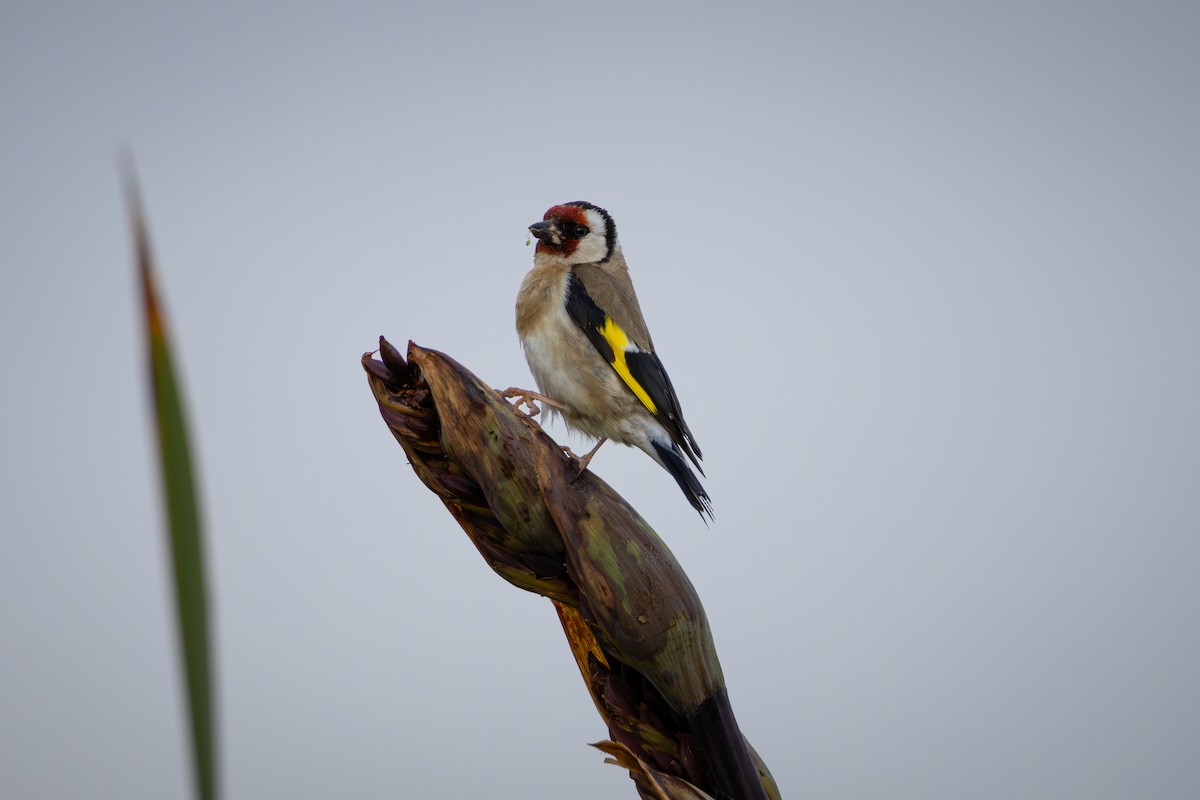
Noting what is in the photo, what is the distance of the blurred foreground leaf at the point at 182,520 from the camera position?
0.98 ft

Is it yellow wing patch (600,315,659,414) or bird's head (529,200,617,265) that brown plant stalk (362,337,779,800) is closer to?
yellow wing patch (600,315,659,414)

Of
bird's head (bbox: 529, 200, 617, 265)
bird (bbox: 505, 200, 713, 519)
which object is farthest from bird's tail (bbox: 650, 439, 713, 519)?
bird's head (bbox: 529, 200, 617, 265)

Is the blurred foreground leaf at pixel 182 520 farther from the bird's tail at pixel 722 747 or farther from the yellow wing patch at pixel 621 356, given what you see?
the yellow wing patch at pixel 621 356

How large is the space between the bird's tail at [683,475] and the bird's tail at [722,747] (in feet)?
3.17

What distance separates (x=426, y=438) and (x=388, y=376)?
0.12 metres

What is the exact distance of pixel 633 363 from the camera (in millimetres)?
2639

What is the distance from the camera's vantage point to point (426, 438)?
5.02 feet

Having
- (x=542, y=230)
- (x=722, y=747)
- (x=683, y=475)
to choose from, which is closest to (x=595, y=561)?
(x=722, y=747)

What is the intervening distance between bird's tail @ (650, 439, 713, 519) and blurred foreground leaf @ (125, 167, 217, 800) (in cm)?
217

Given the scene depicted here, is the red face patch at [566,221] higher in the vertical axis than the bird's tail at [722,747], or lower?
higher

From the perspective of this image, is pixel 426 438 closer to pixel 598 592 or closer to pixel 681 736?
pixel 598 592

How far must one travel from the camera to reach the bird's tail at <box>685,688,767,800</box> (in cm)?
150

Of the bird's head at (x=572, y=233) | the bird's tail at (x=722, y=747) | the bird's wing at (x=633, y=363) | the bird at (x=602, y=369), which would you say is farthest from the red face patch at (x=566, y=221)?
the bird's tail at (x=722, y=747)

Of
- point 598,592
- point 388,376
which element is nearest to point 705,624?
point 598,592
